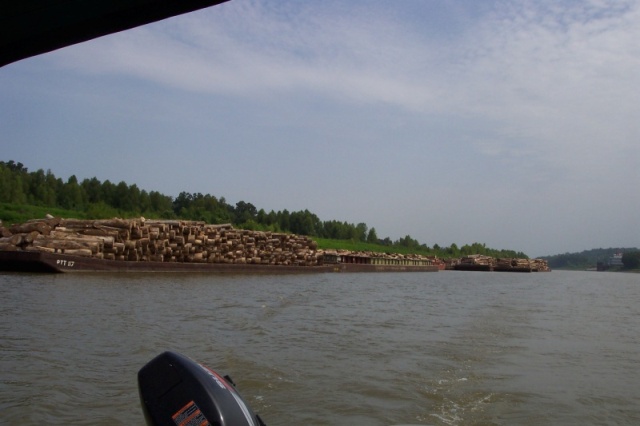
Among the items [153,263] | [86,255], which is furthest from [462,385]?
[153,263]

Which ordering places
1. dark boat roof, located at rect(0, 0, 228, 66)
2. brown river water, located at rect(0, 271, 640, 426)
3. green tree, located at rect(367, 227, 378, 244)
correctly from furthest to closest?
green tree, located at rect(367, 227, 378, 244) → brown river water, located at rect(0, 271, 640, 426) → dark boat roof, located at rect(0, 0, 228, 66)

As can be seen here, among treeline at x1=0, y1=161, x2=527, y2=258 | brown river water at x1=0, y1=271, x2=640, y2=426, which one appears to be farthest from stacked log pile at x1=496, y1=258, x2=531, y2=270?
brown river water at x1=0, y1=271, x2=640, y2=426

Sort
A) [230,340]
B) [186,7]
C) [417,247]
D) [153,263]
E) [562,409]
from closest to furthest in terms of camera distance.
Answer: [186,7], [562,409], [230,340], [153,263], [417,247]

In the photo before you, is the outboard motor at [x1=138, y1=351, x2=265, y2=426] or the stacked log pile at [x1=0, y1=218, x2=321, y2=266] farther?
the stacked log pile at [x1=0, y1=218, x2=321, y2=266]

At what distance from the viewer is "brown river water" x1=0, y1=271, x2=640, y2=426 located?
505 cm

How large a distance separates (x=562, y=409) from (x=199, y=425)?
155 inches

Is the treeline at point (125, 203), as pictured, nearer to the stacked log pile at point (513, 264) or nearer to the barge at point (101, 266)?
the barge at point (101, 266)

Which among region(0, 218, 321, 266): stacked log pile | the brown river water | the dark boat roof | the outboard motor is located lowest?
the brown river water

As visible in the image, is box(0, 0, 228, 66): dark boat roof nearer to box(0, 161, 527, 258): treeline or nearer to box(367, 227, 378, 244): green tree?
box(0, 161, 527, 258): treeline

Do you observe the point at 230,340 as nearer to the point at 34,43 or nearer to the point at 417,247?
the point at 34,43

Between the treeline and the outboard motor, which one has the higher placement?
→ the treeline

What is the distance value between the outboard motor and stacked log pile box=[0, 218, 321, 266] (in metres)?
17.7

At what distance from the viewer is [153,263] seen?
73.8ft

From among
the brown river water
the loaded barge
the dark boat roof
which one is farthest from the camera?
the loaded barge
